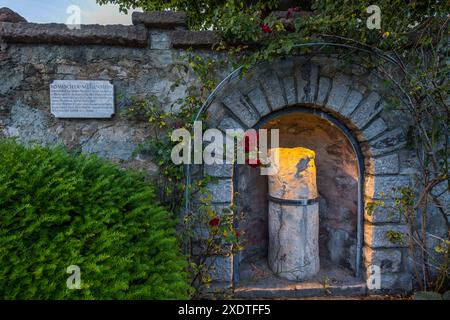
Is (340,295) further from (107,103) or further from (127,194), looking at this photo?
(107,103)

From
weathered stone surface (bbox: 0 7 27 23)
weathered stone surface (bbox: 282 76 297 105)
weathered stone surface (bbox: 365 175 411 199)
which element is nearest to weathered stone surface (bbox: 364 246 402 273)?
weathered stone surface (bbox: 365 175 411 199)

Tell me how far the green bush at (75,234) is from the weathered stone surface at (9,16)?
1.31 meters

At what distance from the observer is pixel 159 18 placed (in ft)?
7.98

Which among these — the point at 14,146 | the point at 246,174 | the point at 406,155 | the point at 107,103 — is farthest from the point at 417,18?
the point at 14,146

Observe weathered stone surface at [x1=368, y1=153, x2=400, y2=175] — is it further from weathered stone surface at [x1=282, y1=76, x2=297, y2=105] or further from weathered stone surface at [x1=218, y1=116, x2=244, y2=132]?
weathered stone surface at [x1=218, y1=116, x2=244, y2=132]

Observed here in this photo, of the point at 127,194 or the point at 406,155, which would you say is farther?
the point at 406,155

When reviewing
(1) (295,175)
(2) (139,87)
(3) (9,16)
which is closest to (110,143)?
(2) (139,87)

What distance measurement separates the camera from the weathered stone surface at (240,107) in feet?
8.23

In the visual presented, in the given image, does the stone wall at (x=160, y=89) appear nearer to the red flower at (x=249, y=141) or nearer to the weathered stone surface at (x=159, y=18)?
the weathered stone surface at (x=159, y=18)

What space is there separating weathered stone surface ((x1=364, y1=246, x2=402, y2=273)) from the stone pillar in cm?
52

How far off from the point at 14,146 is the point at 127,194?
0.74m

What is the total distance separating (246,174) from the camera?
10.1 feet

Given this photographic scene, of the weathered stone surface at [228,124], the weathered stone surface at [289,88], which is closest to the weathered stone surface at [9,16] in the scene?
the weathered stone surface at [228,124]

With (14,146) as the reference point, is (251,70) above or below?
above
